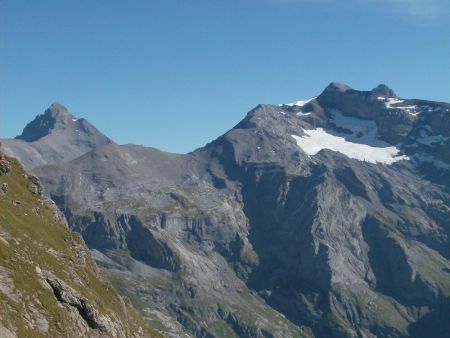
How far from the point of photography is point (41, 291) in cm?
8125

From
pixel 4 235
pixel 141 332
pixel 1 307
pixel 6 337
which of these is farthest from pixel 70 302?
pixel 141 332

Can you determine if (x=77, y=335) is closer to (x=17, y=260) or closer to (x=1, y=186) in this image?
(x=17, y=260)

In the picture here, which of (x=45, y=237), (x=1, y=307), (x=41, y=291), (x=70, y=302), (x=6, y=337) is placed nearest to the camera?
(x=6, y=337)

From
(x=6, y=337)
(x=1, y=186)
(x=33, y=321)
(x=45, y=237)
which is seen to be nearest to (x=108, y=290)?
(x=45, y=237)

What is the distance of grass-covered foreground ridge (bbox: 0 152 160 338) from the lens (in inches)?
2943

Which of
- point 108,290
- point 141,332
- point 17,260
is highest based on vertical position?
point 17,260

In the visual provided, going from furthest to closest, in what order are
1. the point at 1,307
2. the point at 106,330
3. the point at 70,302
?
the point at 106,330 < the point at 70,302 < the point at 1,307

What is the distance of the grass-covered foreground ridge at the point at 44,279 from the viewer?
74.8 m

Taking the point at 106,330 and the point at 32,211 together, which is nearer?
the point at 106,330

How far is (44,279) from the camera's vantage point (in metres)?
85.6

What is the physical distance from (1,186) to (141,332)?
3857 cm

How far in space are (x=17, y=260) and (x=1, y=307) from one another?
55.2 ft

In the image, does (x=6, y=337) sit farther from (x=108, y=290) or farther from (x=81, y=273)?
(x=108, y=290)

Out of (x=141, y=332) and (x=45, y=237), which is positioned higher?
(x=45, y=237)
